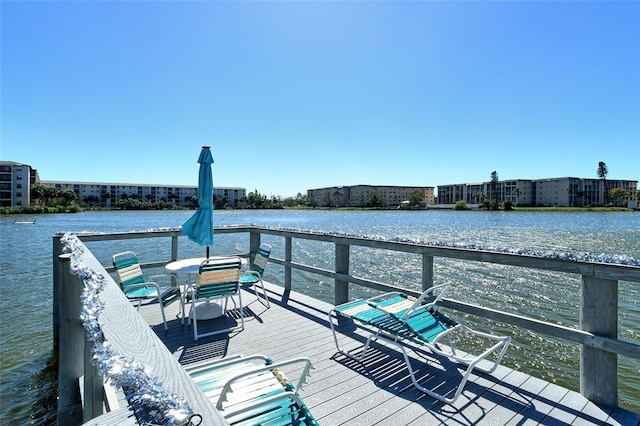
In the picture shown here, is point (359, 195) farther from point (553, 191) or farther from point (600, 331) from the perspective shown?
point (600, 331)

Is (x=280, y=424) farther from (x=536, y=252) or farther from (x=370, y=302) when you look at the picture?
(x=536, y=252)

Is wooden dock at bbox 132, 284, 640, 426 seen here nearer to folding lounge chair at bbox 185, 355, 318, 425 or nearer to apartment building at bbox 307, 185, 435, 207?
folding lounge chair at bbox 185, 355, 318, 425

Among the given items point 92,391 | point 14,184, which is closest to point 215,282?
point 92,391

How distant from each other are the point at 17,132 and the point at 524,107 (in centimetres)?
3387

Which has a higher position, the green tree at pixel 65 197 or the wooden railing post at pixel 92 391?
the green tree at pixel 65 197

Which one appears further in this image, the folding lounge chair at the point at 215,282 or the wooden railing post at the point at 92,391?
the folding lounge chair at the point at 215,282

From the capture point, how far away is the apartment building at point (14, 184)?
60812mm

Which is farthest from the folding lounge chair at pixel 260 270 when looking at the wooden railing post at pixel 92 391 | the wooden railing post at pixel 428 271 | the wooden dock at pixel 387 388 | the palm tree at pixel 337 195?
the palm tree at pixel 337 195

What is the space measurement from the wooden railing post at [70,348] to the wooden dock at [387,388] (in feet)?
3.35

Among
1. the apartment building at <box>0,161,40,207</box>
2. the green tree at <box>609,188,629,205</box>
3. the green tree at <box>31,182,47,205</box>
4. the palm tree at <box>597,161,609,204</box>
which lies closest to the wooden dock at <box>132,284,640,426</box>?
the apartment building at <box>0,161,40,207</box>

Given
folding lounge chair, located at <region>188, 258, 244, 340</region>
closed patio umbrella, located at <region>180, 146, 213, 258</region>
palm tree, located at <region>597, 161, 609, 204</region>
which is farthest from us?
palm tree, located at <region>597, 161, 609, 204</region>

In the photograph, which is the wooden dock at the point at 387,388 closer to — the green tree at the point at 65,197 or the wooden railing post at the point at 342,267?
the wooden railing post at the point at 342,267

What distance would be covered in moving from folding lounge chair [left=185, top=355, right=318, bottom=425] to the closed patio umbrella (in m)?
3.06

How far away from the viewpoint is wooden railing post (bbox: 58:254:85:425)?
2084 mm
